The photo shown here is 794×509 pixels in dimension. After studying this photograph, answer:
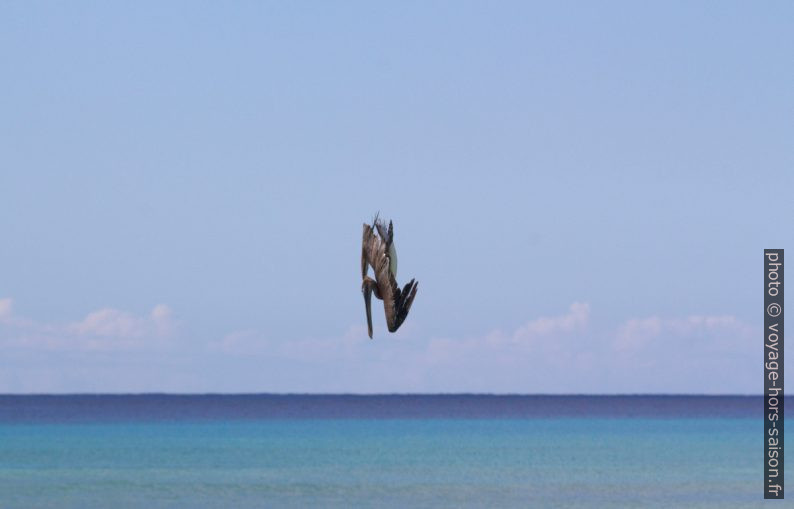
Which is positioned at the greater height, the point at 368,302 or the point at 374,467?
the point at 368,302

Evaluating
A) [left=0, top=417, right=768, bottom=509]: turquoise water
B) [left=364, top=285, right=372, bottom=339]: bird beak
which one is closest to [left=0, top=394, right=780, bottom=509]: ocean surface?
[left=0, top=417, right=768, bottom=509]: turquoise water

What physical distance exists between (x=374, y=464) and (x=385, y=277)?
124 ft

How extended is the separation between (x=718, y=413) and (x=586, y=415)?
33.2ft

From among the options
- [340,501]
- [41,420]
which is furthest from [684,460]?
[41,420]

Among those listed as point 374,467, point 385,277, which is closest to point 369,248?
point 385,277

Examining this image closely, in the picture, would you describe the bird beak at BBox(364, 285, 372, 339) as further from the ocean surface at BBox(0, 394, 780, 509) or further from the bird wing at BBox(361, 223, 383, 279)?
the ocean surface at BBox(0, 394, 780, 509)

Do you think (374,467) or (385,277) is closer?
(385,277)

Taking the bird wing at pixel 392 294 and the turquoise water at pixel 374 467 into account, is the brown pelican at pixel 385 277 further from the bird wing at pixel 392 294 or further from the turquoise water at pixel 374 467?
the turquoise water at pixel 374 467

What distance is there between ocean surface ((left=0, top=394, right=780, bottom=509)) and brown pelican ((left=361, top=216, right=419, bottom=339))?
25269mm

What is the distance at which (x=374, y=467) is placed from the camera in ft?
158

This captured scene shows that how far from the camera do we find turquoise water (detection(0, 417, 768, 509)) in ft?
126

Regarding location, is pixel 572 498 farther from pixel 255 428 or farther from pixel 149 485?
pixel 255 428

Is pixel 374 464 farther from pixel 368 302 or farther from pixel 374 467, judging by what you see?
pixel 368 302

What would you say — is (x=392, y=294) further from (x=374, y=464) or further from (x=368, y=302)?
(x=374, y=464)
